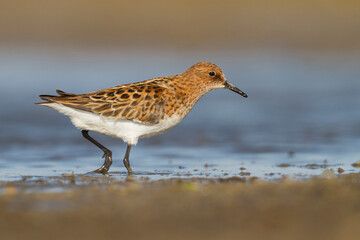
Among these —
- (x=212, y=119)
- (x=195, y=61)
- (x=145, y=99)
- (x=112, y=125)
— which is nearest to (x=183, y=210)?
(x=112, y=125)

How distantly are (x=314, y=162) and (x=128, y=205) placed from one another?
4976 mm

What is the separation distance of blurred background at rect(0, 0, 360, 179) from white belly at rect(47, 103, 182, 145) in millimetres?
949

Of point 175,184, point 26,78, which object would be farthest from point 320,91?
point 175,184

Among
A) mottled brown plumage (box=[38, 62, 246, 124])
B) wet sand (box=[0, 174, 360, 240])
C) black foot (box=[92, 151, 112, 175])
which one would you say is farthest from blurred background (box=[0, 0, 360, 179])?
wet sand (box=[0, 174, 360, 240])

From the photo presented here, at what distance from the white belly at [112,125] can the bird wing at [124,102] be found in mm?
86

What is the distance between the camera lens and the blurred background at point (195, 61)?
12.2 m

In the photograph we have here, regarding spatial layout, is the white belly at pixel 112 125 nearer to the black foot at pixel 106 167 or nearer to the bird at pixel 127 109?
the bird at pixel 127 109

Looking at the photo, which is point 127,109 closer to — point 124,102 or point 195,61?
point 124,102

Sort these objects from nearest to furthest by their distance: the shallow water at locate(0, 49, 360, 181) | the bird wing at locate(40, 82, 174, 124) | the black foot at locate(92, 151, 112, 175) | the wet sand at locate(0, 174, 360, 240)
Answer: the wet sand at locate(0, 174, 360, 240) < the bird wing at locate(40, 82, 174, 124) < the black foot at locate(92, 151, 112, 175) < the shallow water at locate(0, 49, 360, 181)

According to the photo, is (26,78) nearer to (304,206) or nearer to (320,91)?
(320,91)

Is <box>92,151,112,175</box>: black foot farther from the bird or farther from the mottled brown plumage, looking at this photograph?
the mottled brown plumage

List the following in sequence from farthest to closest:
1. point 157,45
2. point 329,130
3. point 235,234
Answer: point 157,45 → point 329,130 → point 235,234

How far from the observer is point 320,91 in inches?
755

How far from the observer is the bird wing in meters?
9.70
